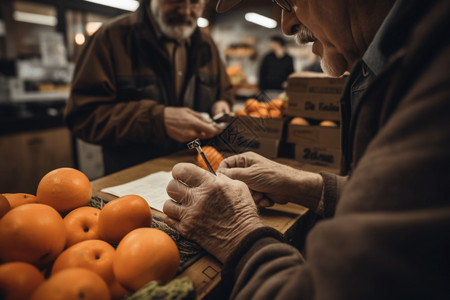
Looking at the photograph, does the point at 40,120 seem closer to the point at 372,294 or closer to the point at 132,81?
the point at 132,81

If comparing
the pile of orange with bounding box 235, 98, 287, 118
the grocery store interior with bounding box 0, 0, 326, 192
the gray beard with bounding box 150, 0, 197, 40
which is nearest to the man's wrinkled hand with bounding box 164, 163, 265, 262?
the pile of orange with bounding box 235, 98, 287, 118

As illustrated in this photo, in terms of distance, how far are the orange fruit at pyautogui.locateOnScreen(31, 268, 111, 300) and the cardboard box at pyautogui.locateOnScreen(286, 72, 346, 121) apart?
1675 mm

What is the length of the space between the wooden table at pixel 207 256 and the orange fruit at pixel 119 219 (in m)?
0.19

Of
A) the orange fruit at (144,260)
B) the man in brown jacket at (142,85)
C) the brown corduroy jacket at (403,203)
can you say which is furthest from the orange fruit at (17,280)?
the man in brown jacket at (142,85)

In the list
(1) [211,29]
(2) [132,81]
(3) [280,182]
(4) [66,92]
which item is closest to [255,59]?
(1) [211,29]

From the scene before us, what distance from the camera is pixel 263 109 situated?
179 centimetres

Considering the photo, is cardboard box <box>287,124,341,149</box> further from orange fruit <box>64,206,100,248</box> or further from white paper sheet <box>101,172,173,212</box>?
orange fruit <box>64,206,100,248</box>

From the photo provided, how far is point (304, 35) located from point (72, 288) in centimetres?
110

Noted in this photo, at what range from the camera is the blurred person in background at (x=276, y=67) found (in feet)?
22.6

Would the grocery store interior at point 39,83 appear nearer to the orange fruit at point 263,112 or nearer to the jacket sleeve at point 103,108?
the orange fruit at point 263,112

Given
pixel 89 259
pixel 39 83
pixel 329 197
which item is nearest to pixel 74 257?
pixel 89 259

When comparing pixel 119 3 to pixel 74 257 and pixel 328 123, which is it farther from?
pixel 74 257

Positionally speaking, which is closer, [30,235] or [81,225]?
[30,235]

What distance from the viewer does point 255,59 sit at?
9.92m
